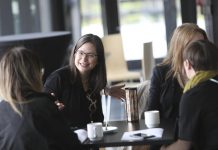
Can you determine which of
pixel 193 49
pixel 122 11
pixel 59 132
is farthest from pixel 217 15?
pixel 59 132

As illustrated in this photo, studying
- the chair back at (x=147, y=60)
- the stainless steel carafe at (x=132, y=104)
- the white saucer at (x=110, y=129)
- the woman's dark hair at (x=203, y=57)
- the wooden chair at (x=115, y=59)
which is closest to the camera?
the woman's dark hair at (x=203, y=57)

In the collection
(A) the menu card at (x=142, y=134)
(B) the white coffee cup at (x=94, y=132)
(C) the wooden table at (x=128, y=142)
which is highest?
(B) the white coffee cup at (x=94, y=132)

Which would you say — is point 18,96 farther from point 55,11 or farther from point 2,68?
point 55,11

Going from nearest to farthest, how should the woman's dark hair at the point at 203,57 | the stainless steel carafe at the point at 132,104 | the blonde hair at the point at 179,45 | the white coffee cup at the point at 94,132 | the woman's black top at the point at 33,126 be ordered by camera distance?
the woman's black top at the point at 33,126 → the woman's dark hair at the point at 203,57 → the white coffee cup at the point at 94,132 → the stainless steel carafe at the point at 132,104 → the blonde hair at the point at 179,45

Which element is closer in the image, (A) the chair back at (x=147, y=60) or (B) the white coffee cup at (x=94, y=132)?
(B) the white coffee cup at (x=94, y=132)

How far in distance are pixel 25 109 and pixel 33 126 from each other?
0.27 ft

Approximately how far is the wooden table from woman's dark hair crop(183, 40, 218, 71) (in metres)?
0.38

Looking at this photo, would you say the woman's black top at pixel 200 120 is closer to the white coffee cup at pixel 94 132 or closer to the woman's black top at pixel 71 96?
the white coffee cup at pixel 94 132

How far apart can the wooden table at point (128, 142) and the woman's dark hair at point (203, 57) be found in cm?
38

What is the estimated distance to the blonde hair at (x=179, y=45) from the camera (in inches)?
124

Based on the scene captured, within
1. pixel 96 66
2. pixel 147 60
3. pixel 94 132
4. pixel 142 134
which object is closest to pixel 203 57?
pixel 142 134

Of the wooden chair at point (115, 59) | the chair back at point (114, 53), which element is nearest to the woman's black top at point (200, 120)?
the wooden chair at point (115, 59)

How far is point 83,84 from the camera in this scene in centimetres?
325

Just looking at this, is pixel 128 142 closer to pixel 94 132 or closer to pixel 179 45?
pixel 94 132
